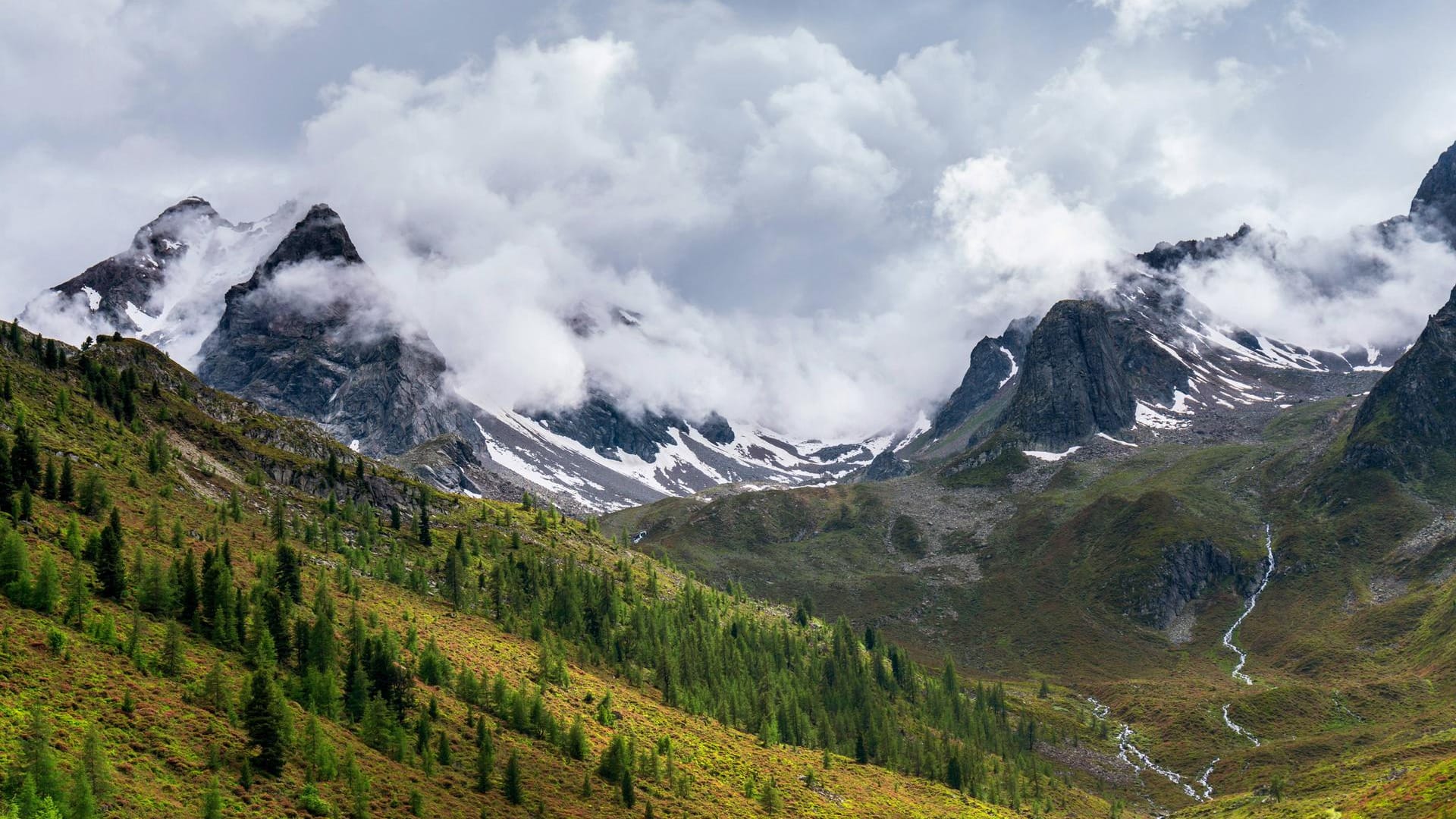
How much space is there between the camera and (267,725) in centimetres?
7269

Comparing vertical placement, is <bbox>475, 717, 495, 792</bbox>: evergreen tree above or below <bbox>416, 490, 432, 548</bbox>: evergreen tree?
below

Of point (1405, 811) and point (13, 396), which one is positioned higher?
point (13, 396)

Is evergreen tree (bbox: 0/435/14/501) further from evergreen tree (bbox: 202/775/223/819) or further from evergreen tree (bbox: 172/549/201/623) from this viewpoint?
evergreen tree (bbox: 202/775/223/819)

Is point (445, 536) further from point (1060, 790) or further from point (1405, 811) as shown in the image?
point (1405, 811)

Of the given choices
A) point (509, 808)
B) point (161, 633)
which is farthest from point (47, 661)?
point (509, 808)

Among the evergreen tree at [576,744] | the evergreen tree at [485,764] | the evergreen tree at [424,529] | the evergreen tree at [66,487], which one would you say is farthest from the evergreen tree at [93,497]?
the evergreen tree at [424,529]

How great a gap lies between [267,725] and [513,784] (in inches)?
969

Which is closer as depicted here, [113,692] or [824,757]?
[113,692]

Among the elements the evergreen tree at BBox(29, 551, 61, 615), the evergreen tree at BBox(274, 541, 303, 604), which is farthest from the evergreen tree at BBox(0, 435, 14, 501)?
the evergreen tree at BBox(274, 541, 303, 604)

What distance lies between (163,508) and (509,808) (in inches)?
2694

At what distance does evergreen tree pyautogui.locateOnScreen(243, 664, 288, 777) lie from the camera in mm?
72250

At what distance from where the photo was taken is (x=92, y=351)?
190m

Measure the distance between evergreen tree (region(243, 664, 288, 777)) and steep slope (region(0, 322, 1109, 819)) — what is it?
0.16 metres

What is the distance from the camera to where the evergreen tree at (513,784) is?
89.2 meters
